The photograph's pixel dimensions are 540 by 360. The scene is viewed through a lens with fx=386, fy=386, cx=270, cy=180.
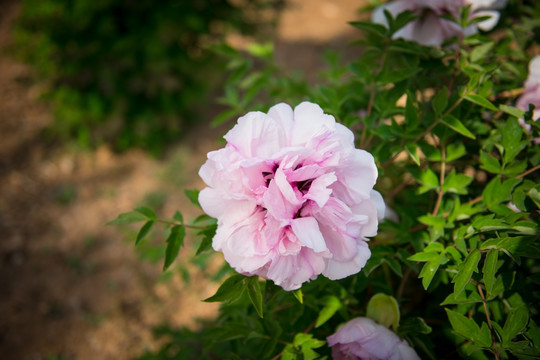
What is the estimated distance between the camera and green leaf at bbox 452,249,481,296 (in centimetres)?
63

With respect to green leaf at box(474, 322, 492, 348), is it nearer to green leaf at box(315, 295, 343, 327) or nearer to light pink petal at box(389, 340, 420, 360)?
light pink petal at box(389, 340, 420, 360)

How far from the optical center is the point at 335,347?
2.46 ft

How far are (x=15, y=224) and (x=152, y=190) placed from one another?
0.95 m

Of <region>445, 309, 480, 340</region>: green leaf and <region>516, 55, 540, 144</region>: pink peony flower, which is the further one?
<region>516, 55, 540, 144</region>: pink peony flower

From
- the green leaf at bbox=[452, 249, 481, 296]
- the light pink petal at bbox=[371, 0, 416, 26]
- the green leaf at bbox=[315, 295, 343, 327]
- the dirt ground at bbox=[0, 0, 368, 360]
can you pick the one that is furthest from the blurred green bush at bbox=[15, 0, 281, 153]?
the green leaf at bbox=[452, 249, 481, 296]

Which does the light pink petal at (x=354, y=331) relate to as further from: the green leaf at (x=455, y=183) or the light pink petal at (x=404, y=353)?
the green leaf at (x=455, y=183)

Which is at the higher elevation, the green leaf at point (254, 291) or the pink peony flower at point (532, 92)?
the pink peony flower at point (532, 92)

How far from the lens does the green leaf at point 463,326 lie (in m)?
0.65

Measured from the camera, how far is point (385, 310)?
2.41 ft

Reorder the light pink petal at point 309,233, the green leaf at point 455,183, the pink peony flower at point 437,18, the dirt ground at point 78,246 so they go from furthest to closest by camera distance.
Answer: the dirt ground at point 78,246
the pink peony flower at point 437,18
the green leaf at point 455,183
the light pink petal at point 309,233

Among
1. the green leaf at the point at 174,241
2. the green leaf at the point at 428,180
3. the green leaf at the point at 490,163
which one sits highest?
the green leaf at the point at 490,163

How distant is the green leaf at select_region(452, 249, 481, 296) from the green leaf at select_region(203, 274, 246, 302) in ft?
1.16

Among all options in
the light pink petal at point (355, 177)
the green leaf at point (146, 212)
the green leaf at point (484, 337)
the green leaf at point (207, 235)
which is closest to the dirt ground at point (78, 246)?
the green leaf at point (146, 212)

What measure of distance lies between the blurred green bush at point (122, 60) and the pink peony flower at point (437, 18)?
6.16 feet
